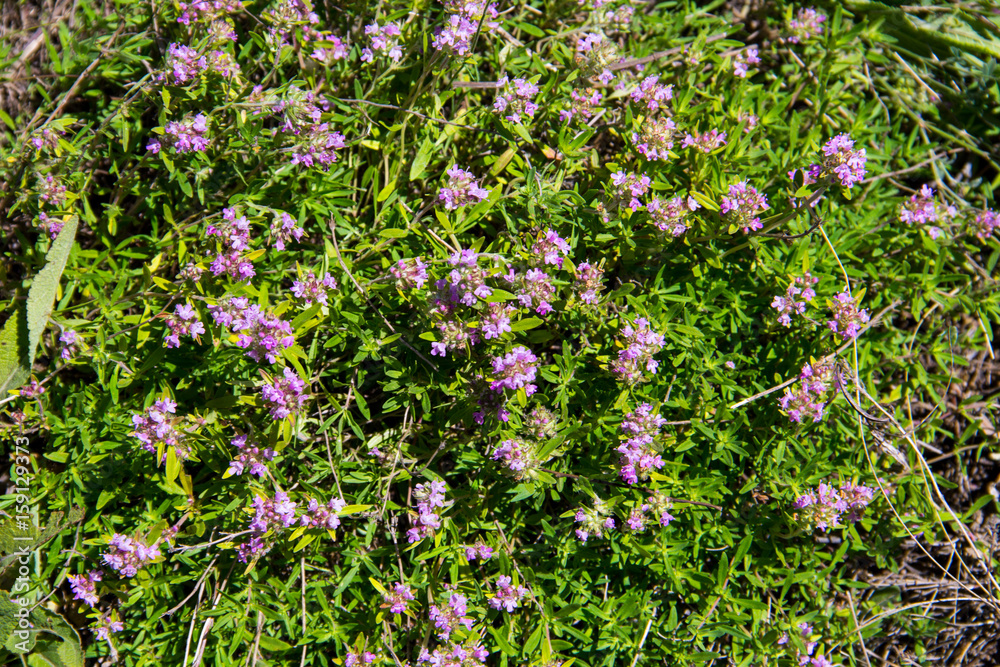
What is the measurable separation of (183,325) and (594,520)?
265 cm

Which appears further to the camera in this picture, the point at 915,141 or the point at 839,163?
the point at 915,141

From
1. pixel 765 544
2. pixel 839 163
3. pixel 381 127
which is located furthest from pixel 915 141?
pixel 381 127

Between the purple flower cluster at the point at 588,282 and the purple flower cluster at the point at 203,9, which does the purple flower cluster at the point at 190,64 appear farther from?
the purple flower cluster at the point at 588,282

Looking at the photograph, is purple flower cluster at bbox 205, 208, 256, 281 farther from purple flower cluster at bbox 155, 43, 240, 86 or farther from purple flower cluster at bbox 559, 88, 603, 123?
purple flower cluster at bbox 559, 88, 603, 123

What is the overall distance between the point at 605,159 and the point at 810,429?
2.38 m

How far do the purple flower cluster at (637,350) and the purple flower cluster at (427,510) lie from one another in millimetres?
1292

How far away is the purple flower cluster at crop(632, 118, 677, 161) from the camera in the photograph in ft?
13.5

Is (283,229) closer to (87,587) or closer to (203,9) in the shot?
(203,9)

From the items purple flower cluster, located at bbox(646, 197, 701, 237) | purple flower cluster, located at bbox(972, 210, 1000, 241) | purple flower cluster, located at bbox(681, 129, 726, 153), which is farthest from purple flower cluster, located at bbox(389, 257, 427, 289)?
purple flower cluster, located at bbox(972, 210, 1000, 241)

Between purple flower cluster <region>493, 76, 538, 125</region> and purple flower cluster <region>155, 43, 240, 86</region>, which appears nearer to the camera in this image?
purple flower cluster <region>155, 43, 240, 86</region>

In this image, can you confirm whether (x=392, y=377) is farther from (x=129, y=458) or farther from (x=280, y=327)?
(x=129, y=458)

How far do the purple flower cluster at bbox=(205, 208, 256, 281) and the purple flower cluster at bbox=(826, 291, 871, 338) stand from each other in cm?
366

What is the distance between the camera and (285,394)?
3.64 m

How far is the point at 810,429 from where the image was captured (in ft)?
14.3
